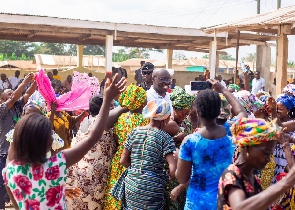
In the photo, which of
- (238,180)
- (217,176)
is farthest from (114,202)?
(238,180)

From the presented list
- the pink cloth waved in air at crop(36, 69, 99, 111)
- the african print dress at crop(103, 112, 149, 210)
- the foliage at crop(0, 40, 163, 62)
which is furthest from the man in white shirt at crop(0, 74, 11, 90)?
the foliage at crop(0, 40, 163, 62)

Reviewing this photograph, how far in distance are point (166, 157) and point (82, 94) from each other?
1836 mm

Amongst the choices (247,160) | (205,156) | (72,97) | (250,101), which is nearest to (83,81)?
(72,97)

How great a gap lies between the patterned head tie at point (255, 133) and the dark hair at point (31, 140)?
3.81ft

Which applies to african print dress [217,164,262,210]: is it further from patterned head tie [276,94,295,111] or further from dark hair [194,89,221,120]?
patterned head tie [276,94,295,111]

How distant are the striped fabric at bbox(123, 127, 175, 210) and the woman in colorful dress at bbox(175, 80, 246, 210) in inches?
16.6

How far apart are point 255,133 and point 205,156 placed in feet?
2.98

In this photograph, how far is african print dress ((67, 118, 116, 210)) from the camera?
471 centimetres

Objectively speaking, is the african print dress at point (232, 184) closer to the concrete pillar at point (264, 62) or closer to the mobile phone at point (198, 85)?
the mobile phone at point (198, 85)

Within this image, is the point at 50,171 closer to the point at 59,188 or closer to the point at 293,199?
the point at 59,188

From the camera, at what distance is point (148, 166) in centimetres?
387

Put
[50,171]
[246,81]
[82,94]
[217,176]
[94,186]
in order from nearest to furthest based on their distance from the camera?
[50,171], [217,176], [94,186], [82,94], [246,81]

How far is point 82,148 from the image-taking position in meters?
2.91

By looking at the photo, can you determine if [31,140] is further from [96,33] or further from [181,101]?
[96,33]
